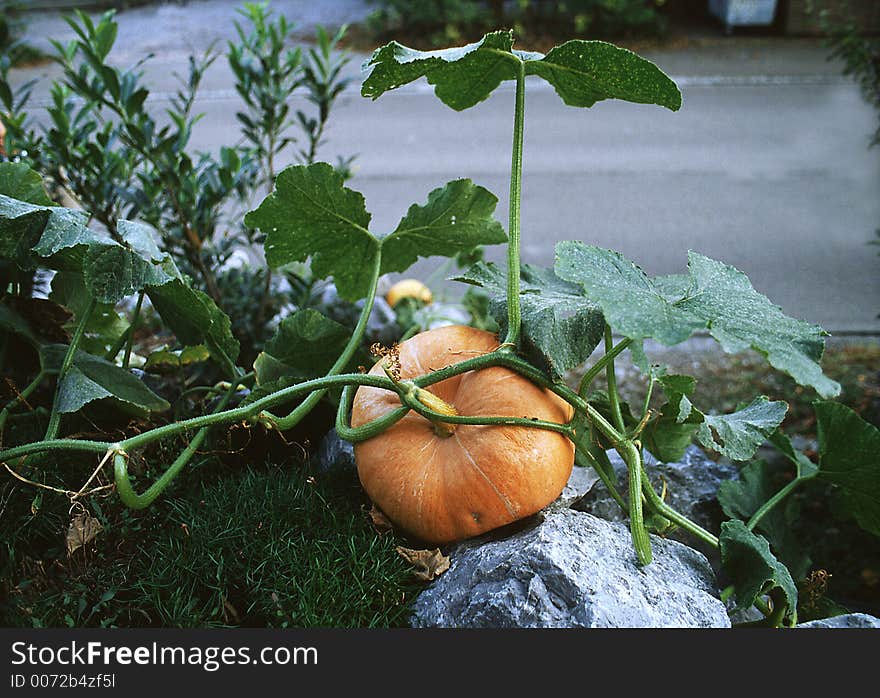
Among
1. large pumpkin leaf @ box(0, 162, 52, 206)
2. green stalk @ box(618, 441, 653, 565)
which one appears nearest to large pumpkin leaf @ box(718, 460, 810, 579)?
green stalk @ box(618, 441, 653, 565)

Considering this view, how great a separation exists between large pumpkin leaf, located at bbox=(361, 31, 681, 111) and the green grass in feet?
2.92

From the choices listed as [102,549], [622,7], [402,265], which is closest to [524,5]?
[622,7]

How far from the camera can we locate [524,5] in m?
11.5

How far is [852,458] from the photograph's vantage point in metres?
1.90

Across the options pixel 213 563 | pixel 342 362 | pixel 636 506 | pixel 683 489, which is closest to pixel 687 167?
pixel 683 489

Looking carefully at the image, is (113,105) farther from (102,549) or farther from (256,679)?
(256,679)

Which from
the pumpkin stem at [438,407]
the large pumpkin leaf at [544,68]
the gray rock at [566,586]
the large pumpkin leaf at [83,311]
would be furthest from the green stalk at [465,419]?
the large pumpkin leaf at [83,311]

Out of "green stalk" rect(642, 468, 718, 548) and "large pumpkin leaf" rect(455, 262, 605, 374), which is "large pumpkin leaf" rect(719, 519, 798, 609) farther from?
"large pumpkin leaf" rect(455, 262, 605, 374)

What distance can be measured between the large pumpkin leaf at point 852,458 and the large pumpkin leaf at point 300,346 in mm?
1110

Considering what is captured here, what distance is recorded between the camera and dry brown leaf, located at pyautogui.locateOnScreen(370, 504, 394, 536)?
181 centimetres

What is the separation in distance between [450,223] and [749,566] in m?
0.98

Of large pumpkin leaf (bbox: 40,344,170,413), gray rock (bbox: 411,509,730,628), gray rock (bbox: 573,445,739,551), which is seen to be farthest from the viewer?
gray rock (bbox: 573,445,739,551)

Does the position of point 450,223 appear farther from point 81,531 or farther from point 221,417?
point 81,531

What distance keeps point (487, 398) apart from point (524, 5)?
35.4ft
